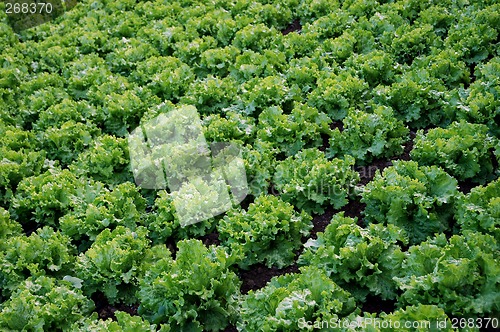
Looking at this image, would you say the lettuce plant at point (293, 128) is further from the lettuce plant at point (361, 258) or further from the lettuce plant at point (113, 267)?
the lettuce plant at point (113, 267)

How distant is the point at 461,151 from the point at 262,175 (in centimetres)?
254

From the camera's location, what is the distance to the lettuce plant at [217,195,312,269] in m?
6.01

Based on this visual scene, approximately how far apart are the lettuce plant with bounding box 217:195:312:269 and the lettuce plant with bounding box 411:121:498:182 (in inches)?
76.4

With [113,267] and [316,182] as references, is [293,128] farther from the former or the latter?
[113,267]

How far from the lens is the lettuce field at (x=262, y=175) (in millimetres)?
5262

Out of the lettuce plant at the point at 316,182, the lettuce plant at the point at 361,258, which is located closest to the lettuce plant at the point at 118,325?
the lettuce plant at the point at 361,258

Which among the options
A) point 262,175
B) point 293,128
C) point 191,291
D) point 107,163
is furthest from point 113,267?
point 293,128

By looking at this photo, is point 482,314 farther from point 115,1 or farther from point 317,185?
point 115,1

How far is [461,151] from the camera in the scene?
6.65 meters

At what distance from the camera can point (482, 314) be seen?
476 centimetres

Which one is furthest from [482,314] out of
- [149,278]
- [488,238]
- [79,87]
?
[79,87]

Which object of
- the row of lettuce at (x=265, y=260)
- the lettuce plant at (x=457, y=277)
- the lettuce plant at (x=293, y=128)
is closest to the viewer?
the lettuce plant at (x=457, y=277)

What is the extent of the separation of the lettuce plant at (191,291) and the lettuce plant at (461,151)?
9.95 ft

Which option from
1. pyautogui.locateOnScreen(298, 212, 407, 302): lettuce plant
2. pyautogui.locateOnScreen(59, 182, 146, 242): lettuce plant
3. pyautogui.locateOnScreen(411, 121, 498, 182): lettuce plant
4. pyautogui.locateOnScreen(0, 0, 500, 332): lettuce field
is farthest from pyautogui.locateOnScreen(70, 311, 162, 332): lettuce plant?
pyautogui.locateOnScreen(411, 121, 498, 182): lettuce plant
